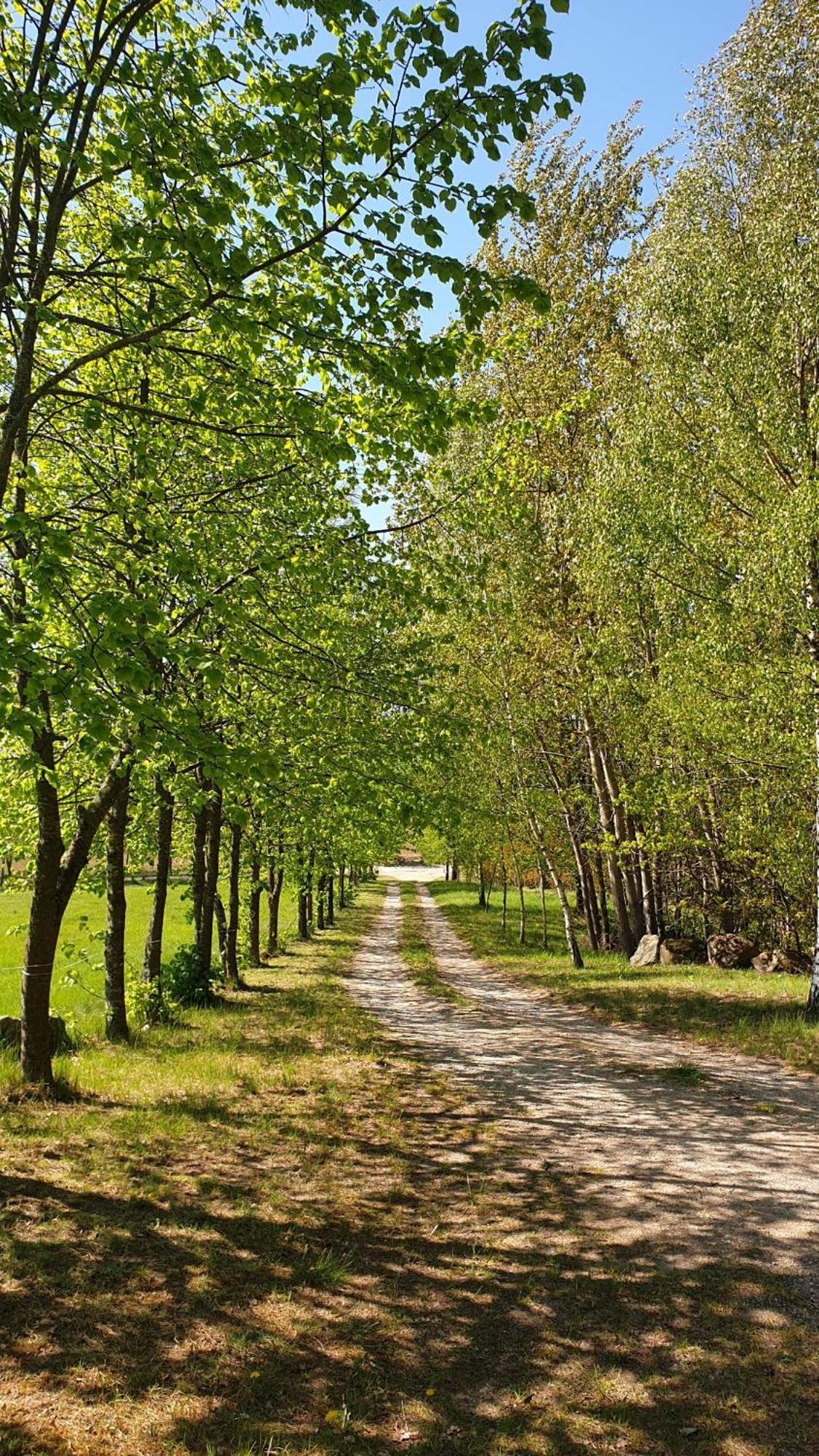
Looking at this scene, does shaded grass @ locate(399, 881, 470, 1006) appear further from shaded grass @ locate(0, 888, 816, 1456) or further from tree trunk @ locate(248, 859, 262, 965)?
shaded grass @ locate(0, 888, 816, 1456)

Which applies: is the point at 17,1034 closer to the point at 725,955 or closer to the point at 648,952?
the point at 648,952

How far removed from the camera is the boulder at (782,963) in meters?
19.3

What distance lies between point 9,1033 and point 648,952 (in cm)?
1811

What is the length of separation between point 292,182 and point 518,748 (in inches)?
754

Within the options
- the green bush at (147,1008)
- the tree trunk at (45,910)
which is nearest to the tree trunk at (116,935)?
the green bush at (147,1008)

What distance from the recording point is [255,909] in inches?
870

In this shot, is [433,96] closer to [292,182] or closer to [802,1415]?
[292,182]

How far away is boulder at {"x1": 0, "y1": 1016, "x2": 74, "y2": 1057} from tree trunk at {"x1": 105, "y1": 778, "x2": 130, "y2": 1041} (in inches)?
49.0

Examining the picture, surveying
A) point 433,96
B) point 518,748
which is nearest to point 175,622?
point 433,96

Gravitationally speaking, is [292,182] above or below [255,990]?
above

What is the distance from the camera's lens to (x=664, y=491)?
52.3 feet

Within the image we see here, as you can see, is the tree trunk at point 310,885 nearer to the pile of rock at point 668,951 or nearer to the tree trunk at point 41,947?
the tree trunk at point 41,947

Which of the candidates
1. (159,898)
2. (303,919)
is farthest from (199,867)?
(303,919)

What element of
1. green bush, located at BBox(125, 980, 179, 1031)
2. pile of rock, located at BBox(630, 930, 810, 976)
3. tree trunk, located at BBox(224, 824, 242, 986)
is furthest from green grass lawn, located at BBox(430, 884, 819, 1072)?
green bush, located at BBox(125, 980, 179, 1031)
